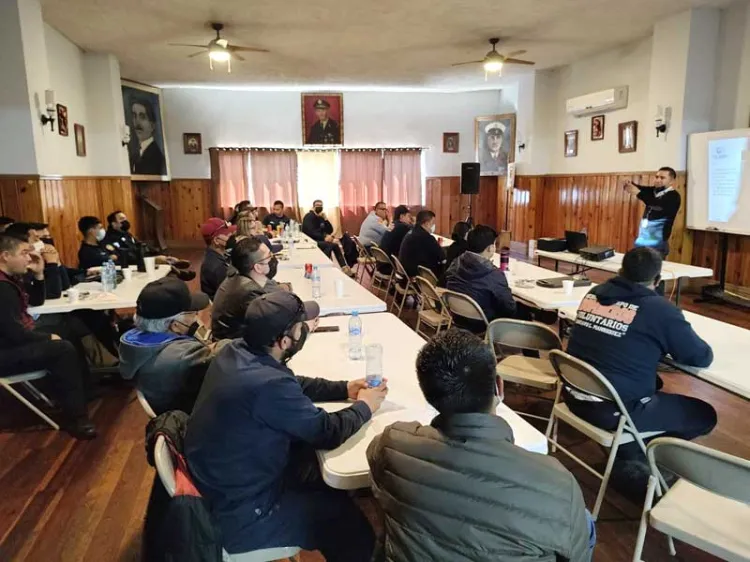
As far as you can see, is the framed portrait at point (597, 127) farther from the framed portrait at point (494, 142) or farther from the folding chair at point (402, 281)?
the folding chair at point (402, 281)

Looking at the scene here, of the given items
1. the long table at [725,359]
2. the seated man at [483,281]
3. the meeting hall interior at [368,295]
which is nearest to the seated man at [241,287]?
the meeting hall interior at [368,295]

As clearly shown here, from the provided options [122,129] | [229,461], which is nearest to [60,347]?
[229,461]

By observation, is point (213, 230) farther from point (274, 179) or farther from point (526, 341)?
point (274, 179)

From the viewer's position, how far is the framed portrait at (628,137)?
8180 millimetres

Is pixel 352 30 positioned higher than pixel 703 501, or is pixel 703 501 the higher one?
pixel 352 30

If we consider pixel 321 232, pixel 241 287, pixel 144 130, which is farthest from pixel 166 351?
pixel 144 130

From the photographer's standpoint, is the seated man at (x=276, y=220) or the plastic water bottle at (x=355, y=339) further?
the seated man at (x=276, y=220)

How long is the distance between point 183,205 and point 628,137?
29.2 feet

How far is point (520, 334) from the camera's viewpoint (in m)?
2.93

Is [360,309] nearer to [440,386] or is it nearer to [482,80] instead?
[440,386]

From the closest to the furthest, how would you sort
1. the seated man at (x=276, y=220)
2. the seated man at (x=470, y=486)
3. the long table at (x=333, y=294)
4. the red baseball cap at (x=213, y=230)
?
the seated man at (x=470, y=486)
the long table at (x=333, y=294)
the red baseball cap at (x=213, y=230)
the seated man at (x=276, y=220)

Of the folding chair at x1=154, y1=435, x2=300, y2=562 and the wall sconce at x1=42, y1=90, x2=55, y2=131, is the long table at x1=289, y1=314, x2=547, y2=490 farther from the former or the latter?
the wall sconce at x1=42, y1=90, x2=55, y2=131

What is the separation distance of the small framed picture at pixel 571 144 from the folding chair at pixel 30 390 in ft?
29.0

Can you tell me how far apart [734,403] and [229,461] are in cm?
369
